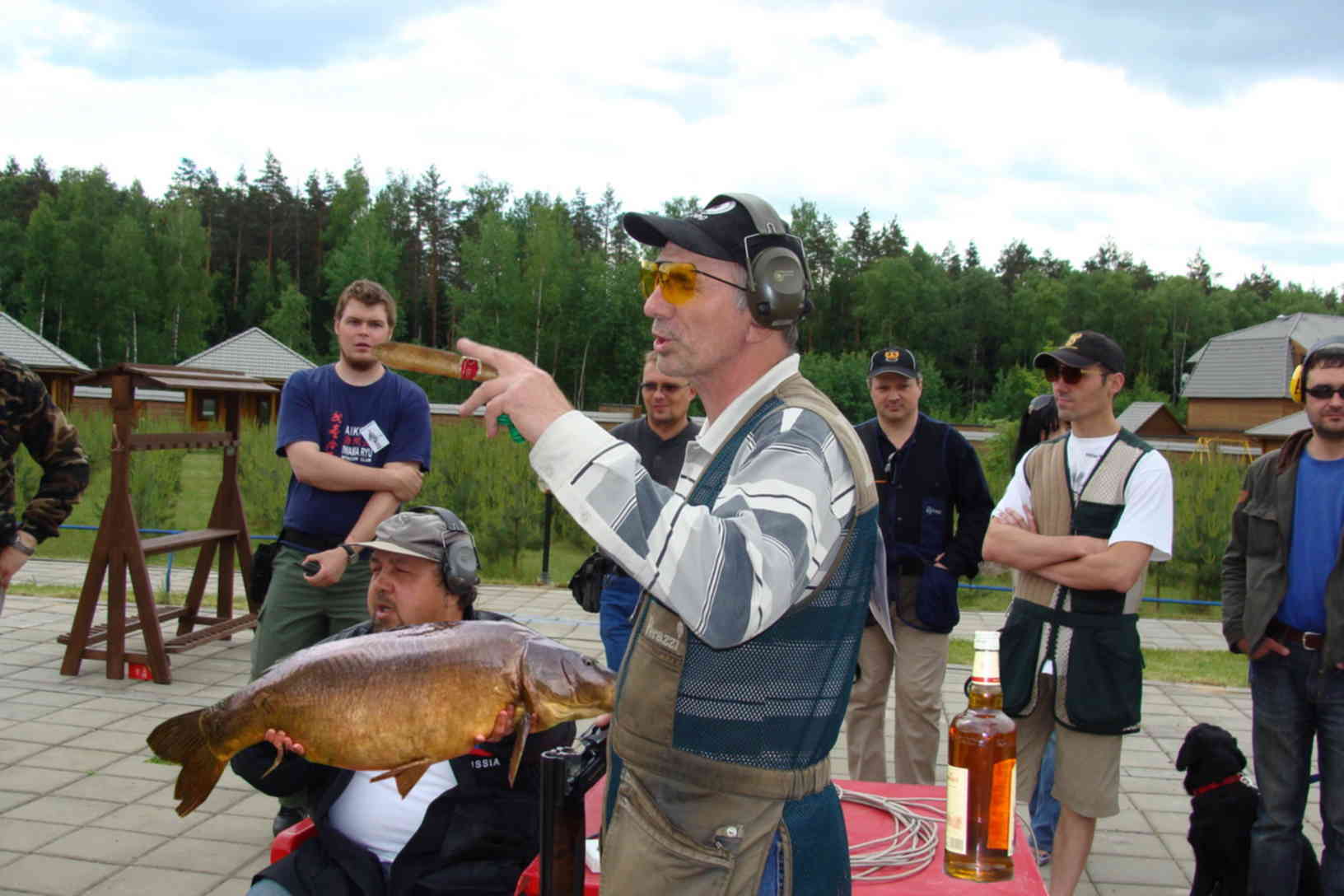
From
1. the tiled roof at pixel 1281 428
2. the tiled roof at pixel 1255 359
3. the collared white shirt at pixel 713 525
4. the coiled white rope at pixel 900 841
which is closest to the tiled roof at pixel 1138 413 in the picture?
the tiled roof at pixel 1255 359

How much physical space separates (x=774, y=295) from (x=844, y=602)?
1.78 ft

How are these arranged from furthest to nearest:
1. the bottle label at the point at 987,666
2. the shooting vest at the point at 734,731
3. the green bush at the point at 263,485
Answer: the green bush at the point at 263,485 < the bottle label at the point at 987,666 < the shooting vest at the point at 734,731

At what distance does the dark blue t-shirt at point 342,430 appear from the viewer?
513 centimetres

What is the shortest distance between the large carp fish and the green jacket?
3255mm

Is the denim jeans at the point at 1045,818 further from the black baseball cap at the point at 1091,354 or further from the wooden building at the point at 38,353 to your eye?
the wooden building at the point at 38,353

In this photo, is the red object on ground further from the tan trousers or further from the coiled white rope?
the tan trousers

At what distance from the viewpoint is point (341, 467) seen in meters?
5.03

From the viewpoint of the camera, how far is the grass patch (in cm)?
864

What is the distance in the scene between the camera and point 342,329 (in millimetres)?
5086

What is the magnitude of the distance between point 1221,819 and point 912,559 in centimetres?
175

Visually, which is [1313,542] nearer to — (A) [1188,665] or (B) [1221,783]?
(B) [1221,783]

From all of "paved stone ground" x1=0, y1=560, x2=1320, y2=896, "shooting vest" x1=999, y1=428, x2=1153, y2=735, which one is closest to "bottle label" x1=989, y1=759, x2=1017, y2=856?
"shooting vest" x1=999, y1=428, x2=1153, y2=735

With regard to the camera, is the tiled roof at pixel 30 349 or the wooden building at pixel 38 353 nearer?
the wooden building at pixel 38 353

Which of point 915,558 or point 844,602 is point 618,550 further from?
point 915,558
